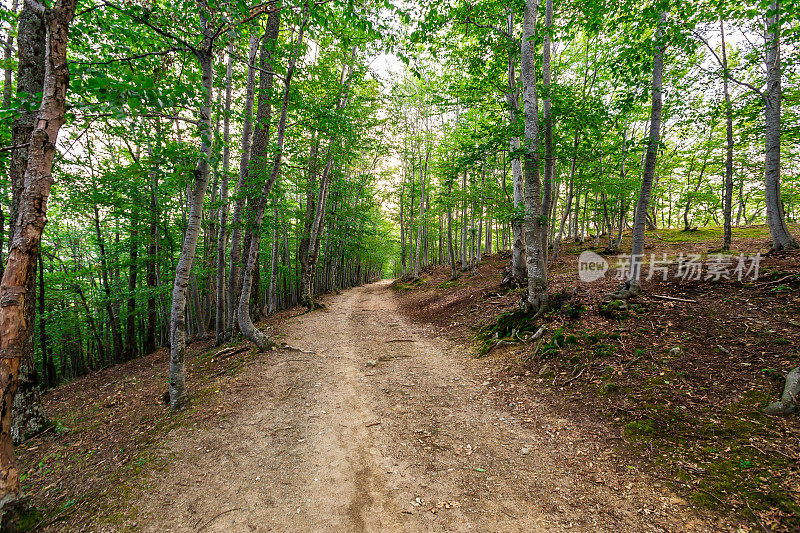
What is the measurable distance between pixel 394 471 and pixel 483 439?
144cm

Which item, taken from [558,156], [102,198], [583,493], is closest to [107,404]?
[102,198]

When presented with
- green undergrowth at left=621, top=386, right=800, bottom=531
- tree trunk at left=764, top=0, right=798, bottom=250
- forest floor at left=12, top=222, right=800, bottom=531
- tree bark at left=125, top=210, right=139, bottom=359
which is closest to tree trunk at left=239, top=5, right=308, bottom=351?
forest floor at left=12, top=222, right=800, bottom=531

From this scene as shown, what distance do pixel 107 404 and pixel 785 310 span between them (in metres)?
14.8

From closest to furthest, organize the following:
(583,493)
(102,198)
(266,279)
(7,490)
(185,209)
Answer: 1. (7,490)
2. (583,493)
3. (102,198)
4. (185,209)
5. (266,279)

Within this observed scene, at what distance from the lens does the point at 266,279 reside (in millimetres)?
22688

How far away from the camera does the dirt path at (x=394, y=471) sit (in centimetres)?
291

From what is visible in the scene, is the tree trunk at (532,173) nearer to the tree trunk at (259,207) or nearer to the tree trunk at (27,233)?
the tree trunk at (259,207)

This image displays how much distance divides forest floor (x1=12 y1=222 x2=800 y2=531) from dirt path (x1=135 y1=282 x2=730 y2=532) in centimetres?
2

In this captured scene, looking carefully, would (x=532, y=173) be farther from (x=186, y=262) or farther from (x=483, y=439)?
(x=186, y=262)

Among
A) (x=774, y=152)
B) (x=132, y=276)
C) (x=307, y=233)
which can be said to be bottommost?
(x=132, y=276)

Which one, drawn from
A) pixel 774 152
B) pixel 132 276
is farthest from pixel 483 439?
pixel 132 276

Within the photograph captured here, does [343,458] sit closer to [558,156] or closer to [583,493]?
[583,493]

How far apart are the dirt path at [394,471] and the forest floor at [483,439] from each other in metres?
0.02

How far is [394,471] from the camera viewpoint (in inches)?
142
